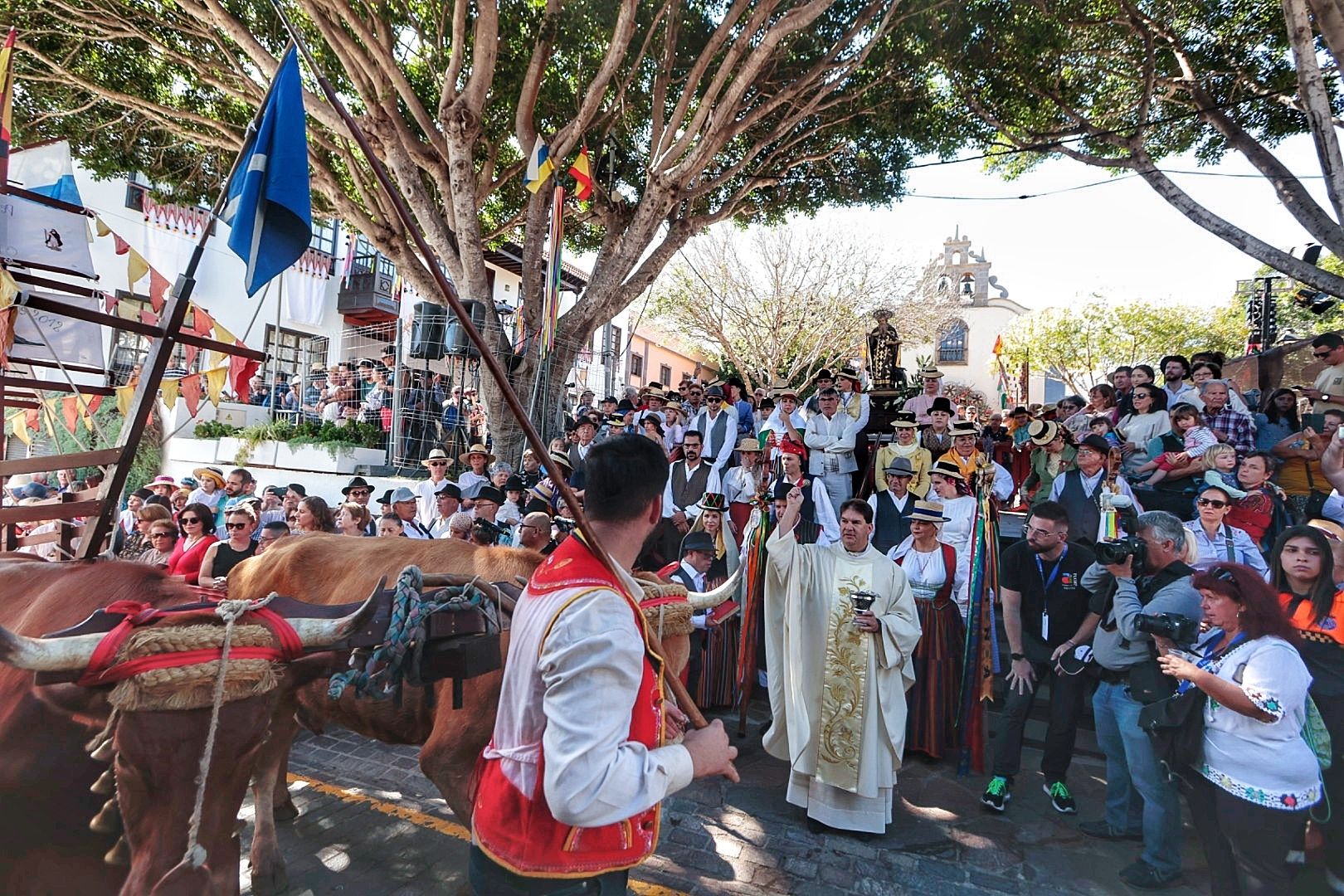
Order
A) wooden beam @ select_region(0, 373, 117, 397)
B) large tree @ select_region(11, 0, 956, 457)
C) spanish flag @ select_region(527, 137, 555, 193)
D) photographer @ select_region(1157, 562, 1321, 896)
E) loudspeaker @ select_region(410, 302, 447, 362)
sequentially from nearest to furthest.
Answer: photographer @ select_region(1157, 562, 1321, 896)
wooden beam @ select_region(0, 373, 117, 397)
large tree @ select_region(11, 0, 956, 457)
spanish flag @ select_region(527, 137, 555, 193)
loudspeaker @ select_region(410, 302, 447, 362)

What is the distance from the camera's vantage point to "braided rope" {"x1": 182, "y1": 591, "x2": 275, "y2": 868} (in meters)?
2.12

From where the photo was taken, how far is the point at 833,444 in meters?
9.48

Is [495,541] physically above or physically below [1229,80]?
below

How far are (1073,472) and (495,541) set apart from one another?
19.9ft

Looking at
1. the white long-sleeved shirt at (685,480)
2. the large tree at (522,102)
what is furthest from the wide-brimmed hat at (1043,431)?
the large tree at (522,102)

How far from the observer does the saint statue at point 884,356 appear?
1384cm

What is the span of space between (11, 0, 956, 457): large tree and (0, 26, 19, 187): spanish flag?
5504 millimetres

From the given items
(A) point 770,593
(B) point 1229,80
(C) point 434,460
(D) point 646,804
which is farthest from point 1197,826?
(B) point 1229,80

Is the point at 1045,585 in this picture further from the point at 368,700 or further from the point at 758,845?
the point at 368,700

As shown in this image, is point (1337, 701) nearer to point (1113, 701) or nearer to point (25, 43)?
point (1113, 701)

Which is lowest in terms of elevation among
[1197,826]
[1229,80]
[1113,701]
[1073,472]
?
[1197,826]

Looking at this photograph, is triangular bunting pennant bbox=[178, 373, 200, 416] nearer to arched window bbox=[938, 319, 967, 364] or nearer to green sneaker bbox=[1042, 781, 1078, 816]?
green sneaker bbox=[1042, 781, 1078, 816]

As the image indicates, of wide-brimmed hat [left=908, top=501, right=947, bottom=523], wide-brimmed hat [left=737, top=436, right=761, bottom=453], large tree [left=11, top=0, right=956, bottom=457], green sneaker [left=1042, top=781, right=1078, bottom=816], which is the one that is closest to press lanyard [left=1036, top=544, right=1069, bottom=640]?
wide-brimmed hat [left=908, top=501, right=947, bottom=523]

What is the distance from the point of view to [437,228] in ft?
38.1
